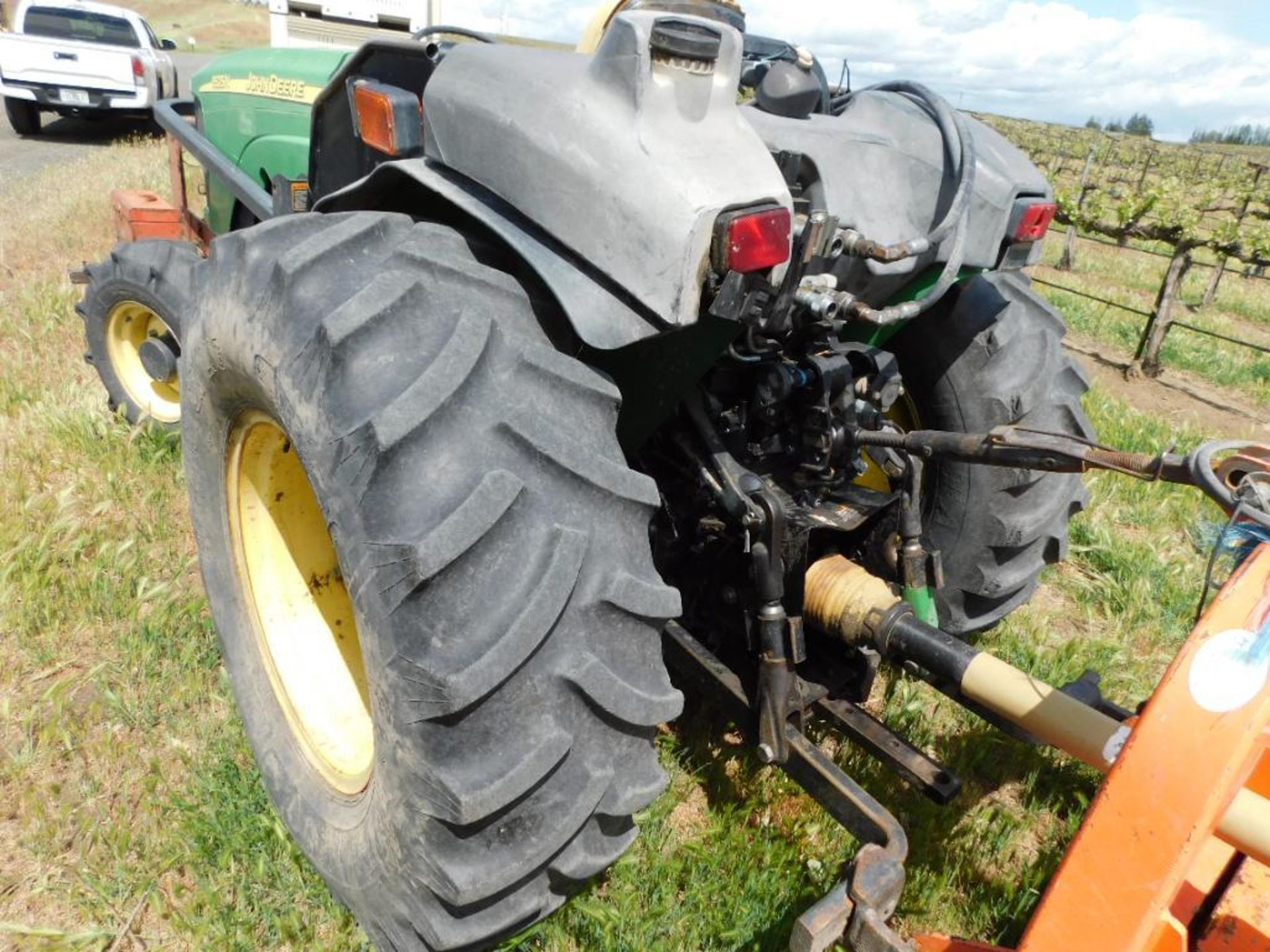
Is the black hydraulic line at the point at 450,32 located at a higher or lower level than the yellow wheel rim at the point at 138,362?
higher

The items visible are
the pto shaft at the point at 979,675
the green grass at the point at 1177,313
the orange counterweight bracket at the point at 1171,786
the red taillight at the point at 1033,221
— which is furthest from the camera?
the green grass at the point at 1177,313

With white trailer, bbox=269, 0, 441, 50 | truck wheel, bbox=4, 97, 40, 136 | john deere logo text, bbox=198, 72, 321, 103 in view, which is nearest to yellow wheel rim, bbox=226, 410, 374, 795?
john deere logo text, bbox=198, 72, 321, 103

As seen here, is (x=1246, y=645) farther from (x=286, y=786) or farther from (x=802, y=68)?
(x=286, y=786)

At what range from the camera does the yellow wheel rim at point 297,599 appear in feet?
6.97

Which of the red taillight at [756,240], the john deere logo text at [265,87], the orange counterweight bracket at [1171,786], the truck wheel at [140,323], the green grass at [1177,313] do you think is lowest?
the green grass at [1177,313]

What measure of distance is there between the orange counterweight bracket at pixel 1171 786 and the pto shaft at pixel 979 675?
4 centimetres

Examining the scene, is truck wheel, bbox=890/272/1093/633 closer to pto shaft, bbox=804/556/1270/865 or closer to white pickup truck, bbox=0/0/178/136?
pto shaft, bbox=804/556/1270/865

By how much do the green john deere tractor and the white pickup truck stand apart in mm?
13109

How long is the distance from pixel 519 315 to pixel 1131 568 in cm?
316

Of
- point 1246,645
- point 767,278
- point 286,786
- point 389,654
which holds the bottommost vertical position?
point 286,786

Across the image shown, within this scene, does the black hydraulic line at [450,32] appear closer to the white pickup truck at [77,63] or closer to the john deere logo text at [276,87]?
the john deere logo text at [276,87]

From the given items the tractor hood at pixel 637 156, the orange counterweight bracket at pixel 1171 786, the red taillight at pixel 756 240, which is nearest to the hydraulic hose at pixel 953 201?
the red taillight at pixel 756 240

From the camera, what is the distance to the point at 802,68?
223 centimetres

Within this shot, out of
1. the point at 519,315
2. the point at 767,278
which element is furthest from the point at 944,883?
the point at 519,315
